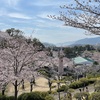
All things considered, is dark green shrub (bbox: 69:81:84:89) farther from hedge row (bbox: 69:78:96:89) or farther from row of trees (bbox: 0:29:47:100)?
row of trees (bbox: 0:29:47:100)

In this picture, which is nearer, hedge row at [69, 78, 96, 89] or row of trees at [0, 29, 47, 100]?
row of trees at [0, 29, 47, 100]

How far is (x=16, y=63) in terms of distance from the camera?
586 inches

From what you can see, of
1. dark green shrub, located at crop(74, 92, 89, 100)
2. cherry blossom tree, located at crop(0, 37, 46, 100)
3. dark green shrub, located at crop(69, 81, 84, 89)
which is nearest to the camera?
dark green shrub, located at crop(74, 92, 89, 100)

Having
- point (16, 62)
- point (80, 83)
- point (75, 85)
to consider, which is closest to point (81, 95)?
point (16, 62)

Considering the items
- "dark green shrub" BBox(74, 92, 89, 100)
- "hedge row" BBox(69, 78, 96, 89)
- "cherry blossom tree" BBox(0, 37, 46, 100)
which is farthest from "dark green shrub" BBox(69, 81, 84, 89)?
"dark green shrub" BBox(74, 92, 89, 100)

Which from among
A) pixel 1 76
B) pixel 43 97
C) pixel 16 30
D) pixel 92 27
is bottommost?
pixel 43 97

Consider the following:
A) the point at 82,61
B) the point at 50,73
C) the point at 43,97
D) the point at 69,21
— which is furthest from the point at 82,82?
the point at 82,61

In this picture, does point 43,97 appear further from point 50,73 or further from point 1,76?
point 50,73

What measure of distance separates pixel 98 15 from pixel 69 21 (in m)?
0.82

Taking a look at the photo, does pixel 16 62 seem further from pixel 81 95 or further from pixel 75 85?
pixel 75 85

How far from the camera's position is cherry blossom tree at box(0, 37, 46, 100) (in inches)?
580

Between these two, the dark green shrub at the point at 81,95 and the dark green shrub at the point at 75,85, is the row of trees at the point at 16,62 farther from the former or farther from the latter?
the dark green shrub at the point at 75,85

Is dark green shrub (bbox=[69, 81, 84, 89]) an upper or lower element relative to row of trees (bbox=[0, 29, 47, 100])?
lower

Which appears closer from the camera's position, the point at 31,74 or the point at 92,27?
the point at 92,27
